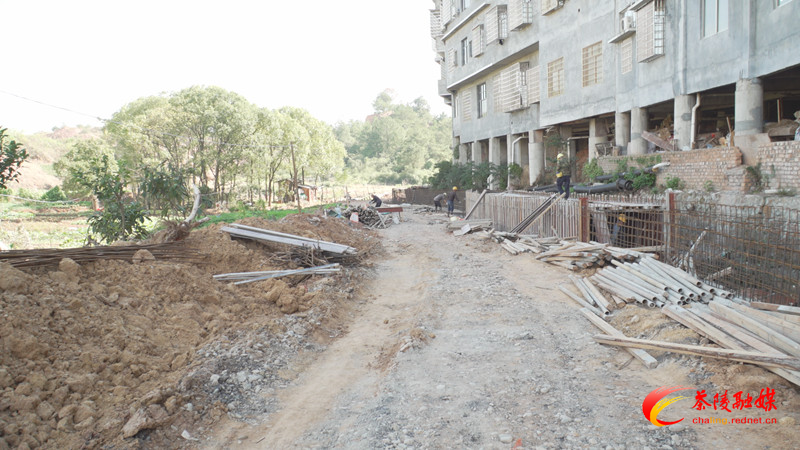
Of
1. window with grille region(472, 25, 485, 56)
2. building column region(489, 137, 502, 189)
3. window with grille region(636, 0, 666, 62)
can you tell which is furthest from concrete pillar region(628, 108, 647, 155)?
window with grille region(472, 25, 485, 56)

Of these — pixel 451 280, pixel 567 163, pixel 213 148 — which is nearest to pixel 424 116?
pixel 213 148

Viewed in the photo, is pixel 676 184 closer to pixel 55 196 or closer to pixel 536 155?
pixel 536 155

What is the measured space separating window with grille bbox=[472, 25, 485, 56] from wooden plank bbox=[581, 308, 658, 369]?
25.7 meters

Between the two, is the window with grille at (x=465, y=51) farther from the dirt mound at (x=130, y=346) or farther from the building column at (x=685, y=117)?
the dirt mound at (x=130, y=346)

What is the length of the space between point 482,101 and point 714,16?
19462mm

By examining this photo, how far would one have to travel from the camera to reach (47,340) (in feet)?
18.0

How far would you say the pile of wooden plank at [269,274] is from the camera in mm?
9773

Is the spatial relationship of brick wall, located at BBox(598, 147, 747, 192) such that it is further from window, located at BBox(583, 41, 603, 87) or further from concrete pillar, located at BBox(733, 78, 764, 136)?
window, located at BBox(583, 41, 603, 87)

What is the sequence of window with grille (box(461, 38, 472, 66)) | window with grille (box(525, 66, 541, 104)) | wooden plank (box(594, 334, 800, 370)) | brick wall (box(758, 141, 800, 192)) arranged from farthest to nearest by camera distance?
window with grille (box(461, 38, 472, 66)) → window with grille (box(525, 66, 541, 104)) → brick wall (box(758, 141, 800, 192)) → wooden plank (box(594, 334, 800, 370))

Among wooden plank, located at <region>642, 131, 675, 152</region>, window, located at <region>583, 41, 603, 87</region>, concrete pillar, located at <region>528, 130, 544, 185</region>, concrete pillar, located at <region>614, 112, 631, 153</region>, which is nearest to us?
wooden plank, located at <region>642, 131, 675, 152</region>

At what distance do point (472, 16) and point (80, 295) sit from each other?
97.6 feet

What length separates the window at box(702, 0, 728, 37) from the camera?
1420cm

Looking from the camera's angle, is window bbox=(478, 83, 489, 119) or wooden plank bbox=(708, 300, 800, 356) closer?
wooden plank bbox=(708, 300, 800, 356)

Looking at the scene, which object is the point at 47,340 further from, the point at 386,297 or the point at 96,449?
the point at 386,297
